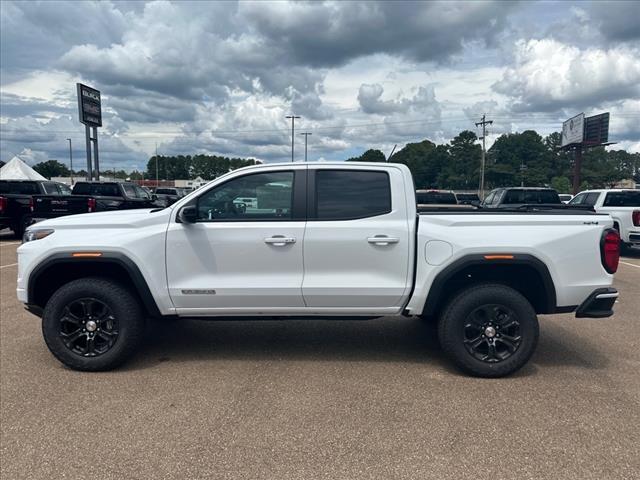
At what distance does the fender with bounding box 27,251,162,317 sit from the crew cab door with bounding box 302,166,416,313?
135 centimetres

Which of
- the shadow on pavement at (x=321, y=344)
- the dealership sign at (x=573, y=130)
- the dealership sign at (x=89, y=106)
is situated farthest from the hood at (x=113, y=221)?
the dealership sign at (x=573, y=130)

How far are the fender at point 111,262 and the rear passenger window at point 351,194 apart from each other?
63.3 inches

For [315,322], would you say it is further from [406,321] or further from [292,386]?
[292,386]

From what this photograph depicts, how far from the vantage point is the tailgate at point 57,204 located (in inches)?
491

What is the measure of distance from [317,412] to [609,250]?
2763mm

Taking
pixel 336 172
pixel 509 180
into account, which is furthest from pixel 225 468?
pixel 509 180

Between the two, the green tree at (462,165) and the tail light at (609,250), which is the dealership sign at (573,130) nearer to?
the green tree at (462,165)

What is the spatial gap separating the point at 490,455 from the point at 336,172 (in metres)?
2.53

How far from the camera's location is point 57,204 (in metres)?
12.6

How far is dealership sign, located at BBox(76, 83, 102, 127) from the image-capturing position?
29.5 m

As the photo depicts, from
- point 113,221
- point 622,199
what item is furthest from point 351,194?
point 622,199

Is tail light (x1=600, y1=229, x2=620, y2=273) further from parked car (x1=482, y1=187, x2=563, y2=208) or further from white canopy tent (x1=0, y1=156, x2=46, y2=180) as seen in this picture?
white canopy tent (x1=0, y1=156, x2=46, y2=180)

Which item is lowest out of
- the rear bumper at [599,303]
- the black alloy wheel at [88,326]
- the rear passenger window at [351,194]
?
the black alloy wheel at [88,326]

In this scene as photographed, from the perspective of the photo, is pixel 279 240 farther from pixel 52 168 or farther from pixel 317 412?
pixel 52 168
